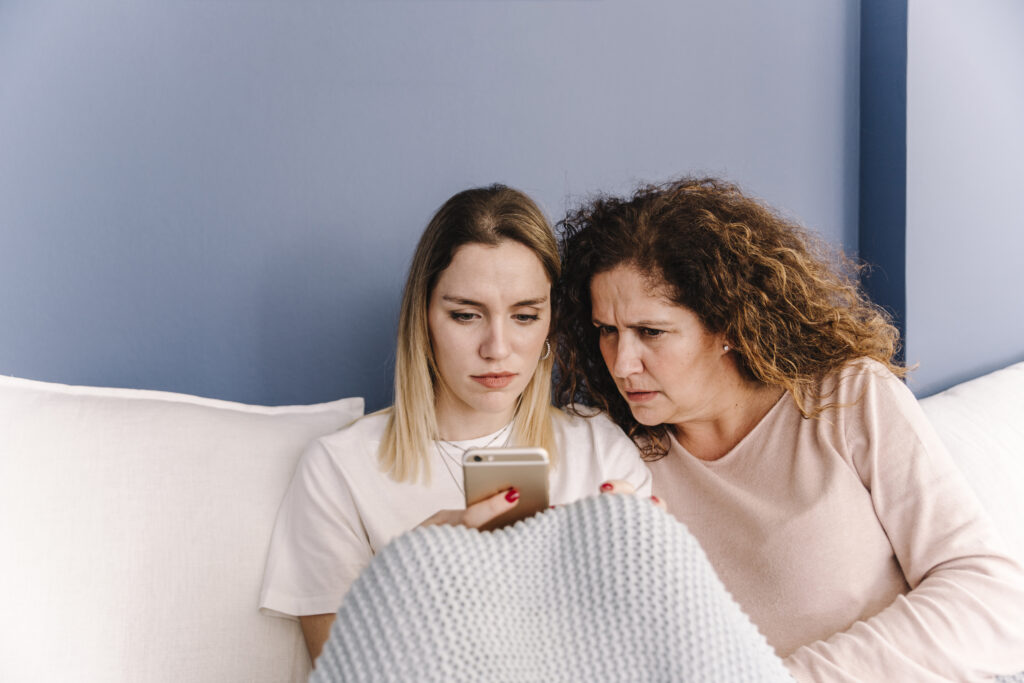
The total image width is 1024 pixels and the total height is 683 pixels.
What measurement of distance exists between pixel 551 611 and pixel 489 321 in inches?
20.3

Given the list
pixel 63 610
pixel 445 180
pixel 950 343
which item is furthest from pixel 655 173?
pixel 63 610

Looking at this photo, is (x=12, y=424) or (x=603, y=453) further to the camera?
(x=603, y=453)

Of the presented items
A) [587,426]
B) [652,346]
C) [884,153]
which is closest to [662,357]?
[652,346]

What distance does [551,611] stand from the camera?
0.78m

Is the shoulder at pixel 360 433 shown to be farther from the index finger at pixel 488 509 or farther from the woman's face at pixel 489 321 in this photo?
the index finger at pixel 488 509

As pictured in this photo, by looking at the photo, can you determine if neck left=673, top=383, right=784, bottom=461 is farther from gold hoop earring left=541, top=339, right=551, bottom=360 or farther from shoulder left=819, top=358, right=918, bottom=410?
gold hoop earring left=541, top=339, right=551, bottom=360

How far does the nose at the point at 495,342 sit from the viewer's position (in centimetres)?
114

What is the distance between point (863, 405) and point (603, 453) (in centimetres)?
44

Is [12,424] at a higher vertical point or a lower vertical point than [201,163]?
lower

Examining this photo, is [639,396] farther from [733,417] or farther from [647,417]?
[733,417]

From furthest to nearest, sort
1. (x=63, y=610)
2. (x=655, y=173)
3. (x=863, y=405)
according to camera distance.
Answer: (x=655, y=173) < (x=863, y=405) < (x=63, y=610)

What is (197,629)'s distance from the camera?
1044 millimetres

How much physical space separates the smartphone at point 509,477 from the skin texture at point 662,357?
0.35 meters

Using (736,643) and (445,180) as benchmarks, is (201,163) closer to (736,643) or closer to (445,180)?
(445,180)
